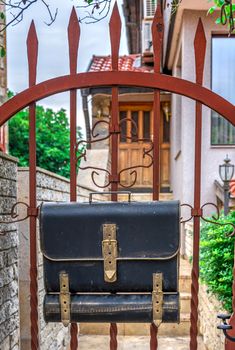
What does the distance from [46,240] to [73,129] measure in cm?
48

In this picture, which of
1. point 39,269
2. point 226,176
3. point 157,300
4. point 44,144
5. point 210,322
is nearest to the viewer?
point 157,300

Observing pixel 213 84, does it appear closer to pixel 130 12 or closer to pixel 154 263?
pixel 154 263

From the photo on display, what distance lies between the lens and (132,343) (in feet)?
13.4

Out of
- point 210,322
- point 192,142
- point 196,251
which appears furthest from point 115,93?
point 192,142

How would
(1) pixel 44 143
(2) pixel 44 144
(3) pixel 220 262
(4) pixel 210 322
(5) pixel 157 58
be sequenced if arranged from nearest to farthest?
(5) pixel 157 58 → (3) pixel 220 262 → (4) pixel 210 322 → (2) pixel 44 144 → (1) pixel 44 143

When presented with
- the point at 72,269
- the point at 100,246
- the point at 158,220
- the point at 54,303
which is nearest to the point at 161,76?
the point at 158,220

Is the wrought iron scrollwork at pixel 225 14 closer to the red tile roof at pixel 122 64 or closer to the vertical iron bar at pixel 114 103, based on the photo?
the vertical iron bar at pixel 114 103

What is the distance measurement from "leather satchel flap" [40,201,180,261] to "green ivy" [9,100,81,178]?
10.5 metres

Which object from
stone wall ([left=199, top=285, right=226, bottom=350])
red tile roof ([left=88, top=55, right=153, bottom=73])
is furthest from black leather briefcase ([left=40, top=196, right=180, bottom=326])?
red tile roof ([left=88, top=55, right=153, bottom=73])

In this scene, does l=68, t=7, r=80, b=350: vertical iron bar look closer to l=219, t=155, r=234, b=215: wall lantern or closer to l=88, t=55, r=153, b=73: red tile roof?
l=219, t=155, r=234, b=215: wall lantern

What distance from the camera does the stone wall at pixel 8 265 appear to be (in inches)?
80.7

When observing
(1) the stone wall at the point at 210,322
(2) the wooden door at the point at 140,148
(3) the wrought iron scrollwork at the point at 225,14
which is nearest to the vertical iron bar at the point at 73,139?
(3) the wrought iron scrollwork at the point at 225,14

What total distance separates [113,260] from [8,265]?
816 mm

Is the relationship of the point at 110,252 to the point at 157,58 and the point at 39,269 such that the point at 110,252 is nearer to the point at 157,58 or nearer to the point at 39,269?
the point at 157,58
